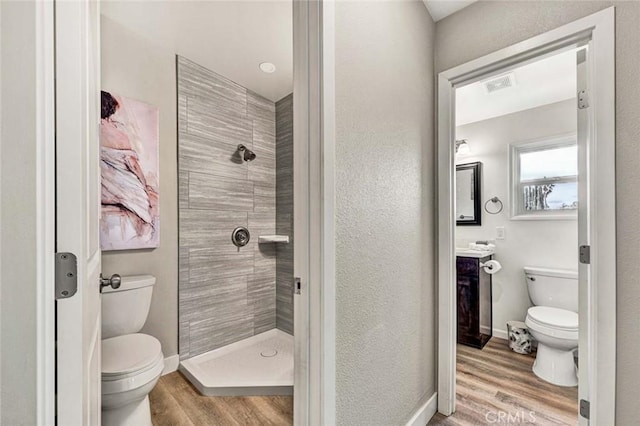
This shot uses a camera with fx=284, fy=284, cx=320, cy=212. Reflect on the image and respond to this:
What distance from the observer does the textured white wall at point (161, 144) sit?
1911mm

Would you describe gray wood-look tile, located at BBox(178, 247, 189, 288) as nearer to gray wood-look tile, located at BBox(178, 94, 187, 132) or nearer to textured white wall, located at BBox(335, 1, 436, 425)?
gray wood-look tile, located at BBox(178, 94, 187, 132)

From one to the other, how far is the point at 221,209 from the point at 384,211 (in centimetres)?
164

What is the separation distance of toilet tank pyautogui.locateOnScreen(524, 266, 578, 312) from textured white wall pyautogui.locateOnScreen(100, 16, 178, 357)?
3111 mm

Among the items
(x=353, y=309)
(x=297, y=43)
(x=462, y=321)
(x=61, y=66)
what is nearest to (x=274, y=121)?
(x=297, y=43)

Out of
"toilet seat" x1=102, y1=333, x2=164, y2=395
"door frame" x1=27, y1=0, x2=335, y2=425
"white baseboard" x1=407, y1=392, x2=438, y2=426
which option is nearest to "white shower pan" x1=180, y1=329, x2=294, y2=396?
"toilet seat" x1=102, y1=333, x2=164, y2=395

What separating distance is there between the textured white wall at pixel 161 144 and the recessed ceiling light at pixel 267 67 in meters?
0.68

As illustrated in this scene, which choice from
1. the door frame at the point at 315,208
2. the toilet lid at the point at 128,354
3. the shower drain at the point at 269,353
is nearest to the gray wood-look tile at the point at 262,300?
the shower drain at the point at 269,353

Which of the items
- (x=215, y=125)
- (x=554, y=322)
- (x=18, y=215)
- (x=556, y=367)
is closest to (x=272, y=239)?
(x=215, y=125)

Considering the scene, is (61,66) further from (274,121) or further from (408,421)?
(274,121)

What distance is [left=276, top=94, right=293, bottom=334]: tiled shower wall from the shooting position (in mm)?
2793

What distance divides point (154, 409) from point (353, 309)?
1539 millimetres

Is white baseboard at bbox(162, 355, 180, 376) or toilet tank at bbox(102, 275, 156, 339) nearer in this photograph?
toilet tank at bbox(102, 275, 156, 339)

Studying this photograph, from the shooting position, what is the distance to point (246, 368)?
2.16 meters

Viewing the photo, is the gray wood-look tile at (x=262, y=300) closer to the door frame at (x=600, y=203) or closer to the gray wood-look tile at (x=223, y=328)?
the gray wood-look tile at (x=223, y=328)
